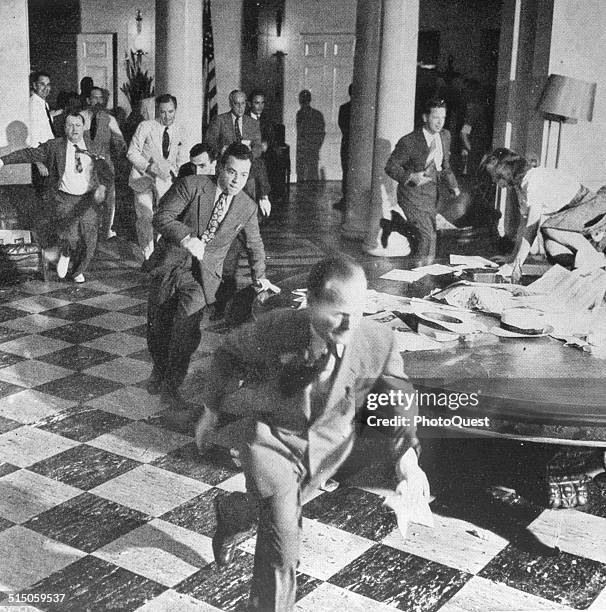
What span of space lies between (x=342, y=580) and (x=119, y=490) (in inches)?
38.1

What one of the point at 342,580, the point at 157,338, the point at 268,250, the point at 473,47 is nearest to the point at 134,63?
the point at 473,47

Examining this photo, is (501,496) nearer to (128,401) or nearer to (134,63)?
(128,401)

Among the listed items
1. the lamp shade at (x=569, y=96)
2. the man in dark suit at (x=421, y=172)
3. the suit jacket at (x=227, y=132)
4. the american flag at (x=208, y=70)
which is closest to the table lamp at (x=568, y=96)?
the lamp shade at (x=569, y=96)

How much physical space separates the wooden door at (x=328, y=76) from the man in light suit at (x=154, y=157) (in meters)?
5.00

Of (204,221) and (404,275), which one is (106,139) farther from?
(404,275)

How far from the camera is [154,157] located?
6.79 m

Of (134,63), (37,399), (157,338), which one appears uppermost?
(134,63)

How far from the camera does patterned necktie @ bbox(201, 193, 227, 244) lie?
13.0 ft

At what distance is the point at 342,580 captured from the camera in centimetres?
272

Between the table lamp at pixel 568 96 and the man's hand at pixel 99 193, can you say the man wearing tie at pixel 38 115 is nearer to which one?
the man's hand at pixel 99 193

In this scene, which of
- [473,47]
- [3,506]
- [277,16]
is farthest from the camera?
[473,47]

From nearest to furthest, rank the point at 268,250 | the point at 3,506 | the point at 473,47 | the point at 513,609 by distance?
the point at 513,609 < the point at 3,506 < the point at 268,250 < the point at 473,47

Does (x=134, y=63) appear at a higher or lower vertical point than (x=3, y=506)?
higher

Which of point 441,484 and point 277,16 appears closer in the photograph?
point 441,484
